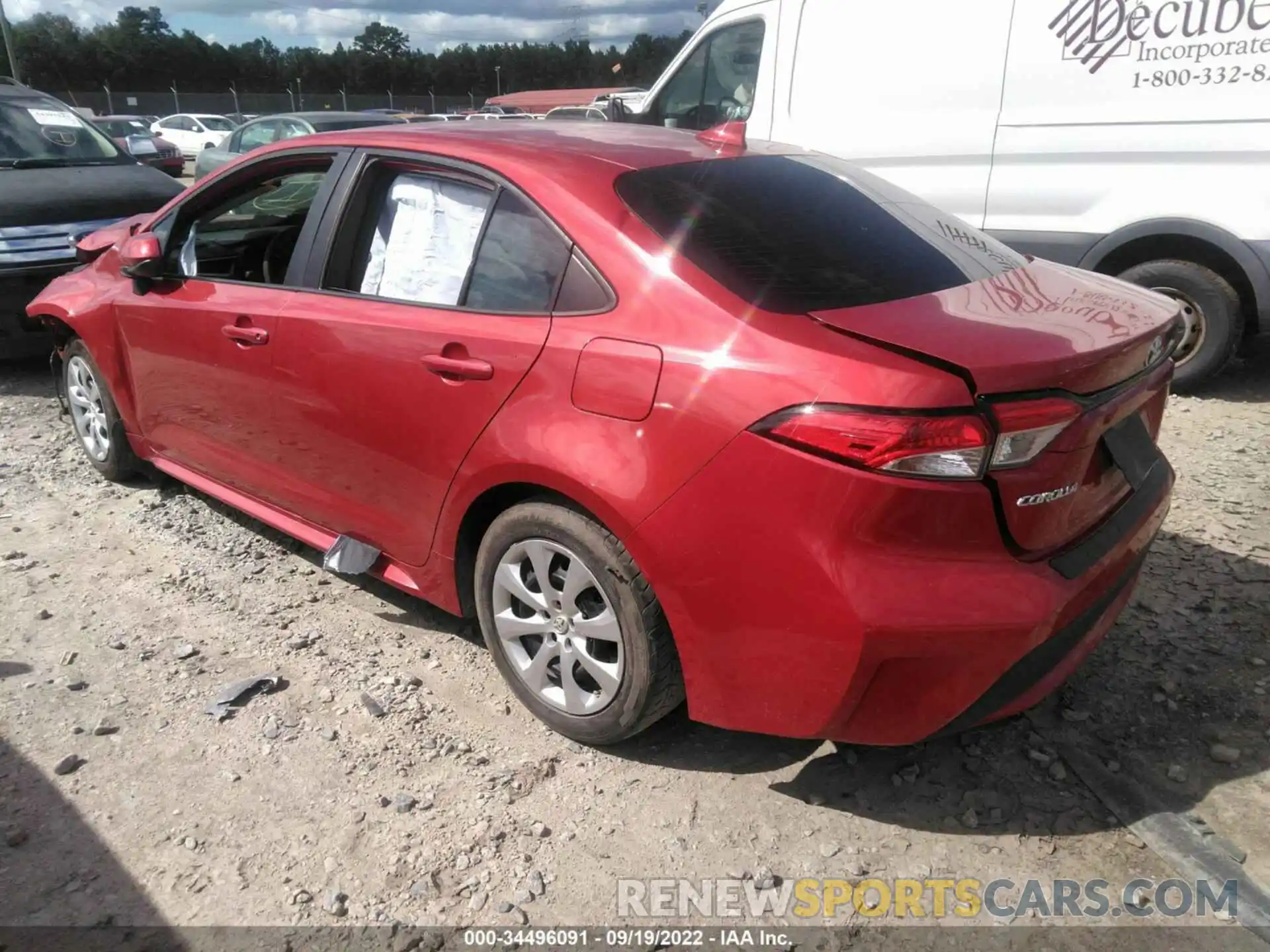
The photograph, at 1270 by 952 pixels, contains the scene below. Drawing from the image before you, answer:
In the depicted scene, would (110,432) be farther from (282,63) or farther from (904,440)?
(282,63)

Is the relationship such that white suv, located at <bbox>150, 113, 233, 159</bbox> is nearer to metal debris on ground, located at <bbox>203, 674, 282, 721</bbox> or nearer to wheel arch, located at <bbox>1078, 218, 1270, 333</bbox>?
wheel arch, located at <bbox>1078, 218, 1270, 333</bbox>

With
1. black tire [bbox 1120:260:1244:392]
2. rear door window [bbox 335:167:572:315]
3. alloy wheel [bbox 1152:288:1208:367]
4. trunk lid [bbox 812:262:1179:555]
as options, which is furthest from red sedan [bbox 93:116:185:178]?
trunk lid [bbox 812:262:1179:555]

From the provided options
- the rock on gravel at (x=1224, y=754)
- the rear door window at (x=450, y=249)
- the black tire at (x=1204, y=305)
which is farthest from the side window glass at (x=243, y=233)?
the black tire at (x=1204, y=305)

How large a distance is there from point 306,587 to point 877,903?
246 centimetres

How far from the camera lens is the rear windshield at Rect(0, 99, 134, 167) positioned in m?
7.03

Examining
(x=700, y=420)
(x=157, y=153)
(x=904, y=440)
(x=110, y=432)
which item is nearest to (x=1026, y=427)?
(x=904, y=440)

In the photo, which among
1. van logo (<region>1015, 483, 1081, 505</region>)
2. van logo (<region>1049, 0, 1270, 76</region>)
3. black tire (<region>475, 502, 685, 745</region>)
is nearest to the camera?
van logo (<region>1015, 483, 1081, 505</region>)

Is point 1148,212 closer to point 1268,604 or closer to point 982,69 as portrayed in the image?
Result: point 982,69

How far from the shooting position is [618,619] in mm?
2527

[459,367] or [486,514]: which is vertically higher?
[459,367]

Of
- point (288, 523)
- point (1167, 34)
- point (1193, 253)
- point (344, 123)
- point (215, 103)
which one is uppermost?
point (1167, 34)

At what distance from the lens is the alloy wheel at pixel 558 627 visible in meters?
2.61

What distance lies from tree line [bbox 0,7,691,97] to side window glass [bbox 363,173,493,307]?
52.7 metres

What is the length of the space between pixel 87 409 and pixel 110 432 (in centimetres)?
36
